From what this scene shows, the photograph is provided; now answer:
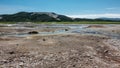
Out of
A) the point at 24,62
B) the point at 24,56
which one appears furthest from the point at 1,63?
the point at 24,56

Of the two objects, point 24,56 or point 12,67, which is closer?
point 12,67

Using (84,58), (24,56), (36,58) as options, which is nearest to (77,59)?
(84,58)

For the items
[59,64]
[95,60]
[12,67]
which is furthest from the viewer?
[95,60]

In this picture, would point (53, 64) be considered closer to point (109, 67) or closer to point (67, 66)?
point (67, 66)

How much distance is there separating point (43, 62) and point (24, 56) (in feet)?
10.7

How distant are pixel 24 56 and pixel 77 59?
5407 millimetres

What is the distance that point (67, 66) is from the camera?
18922 mm

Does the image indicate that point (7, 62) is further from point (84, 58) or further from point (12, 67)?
point (84, 58)

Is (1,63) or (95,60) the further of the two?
(95,60)

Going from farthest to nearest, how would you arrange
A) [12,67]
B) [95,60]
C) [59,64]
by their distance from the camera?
[95,60]
[59,64]
[12,67]

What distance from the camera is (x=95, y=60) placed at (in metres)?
21.3

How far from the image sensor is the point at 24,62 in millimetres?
19969

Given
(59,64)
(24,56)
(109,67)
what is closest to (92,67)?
(109,67)

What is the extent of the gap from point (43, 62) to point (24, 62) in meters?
1.69
